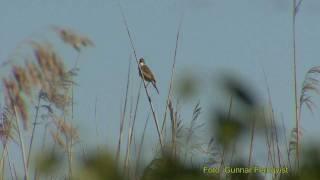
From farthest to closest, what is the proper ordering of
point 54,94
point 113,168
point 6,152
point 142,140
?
point 6,152
point 142,140
point 54,94
point 113,168

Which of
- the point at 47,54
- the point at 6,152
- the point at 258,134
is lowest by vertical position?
the point at 6,152

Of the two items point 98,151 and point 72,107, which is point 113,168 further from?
point 72,107

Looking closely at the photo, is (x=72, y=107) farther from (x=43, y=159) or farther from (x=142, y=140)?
(x=43, y=159)

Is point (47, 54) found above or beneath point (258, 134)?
above

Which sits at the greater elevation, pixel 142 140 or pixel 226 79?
pixel 226 79

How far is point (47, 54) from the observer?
2.72 meters

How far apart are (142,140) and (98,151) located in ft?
9.23

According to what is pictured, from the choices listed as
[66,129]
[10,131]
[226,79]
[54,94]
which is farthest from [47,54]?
[226,79]

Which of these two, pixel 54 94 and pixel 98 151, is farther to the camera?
pixel 54 94

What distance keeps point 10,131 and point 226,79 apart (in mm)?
3131

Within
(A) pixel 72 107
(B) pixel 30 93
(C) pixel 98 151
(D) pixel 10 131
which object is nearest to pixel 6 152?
(D) pixel 10 131

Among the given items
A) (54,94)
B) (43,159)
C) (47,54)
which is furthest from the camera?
(54,94)

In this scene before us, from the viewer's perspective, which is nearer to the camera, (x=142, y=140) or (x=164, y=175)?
(x=164, y=175)

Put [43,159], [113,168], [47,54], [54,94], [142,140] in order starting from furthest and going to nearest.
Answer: [142,140] < [54,94] < [47,54] < [43,159] < [113,168]
